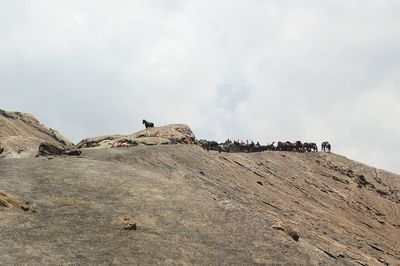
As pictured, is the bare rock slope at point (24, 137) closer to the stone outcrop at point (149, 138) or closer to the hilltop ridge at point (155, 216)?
the hilltop ridge at point (155, 216)

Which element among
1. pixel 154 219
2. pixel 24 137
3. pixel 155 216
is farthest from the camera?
pixel 24 137

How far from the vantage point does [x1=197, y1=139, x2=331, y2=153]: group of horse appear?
52.8 m

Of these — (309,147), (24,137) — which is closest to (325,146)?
(309,147)

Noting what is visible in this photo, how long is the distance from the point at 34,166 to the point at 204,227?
385 inches

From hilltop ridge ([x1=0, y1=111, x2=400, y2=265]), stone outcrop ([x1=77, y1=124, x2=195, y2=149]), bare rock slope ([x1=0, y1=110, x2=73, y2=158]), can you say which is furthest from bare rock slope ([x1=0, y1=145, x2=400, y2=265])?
stone outcrop ([x1=77, y1=124, x2=195, y2=149])

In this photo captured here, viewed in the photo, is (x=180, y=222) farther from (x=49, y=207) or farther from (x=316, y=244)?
(x=316, y=244)

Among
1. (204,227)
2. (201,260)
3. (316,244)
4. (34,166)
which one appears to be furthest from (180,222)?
(34,166)

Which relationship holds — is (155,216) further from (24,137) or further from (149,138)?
(149,138)

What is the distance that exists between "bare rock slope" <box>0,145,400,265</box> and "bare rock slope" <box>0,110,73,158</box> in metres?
2.86

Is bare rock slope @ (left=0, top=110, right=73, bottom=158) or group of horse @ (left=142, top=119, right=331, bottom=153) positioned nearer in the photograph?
bare rock slope @ (left=0, top=110, right=73, bottom=158)

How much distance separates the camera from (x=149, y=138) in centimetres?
4588

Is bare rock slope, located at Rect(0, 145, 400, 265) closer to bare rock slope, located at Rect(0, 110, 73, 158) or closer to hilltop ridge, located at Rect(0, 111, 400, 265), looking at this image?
hilltop ridge, located at Rect(0, 111, 400, 265)

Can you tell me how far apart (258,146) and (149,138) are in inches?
677

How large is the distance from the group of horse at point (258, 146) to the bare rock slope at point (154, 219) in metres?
16.1
